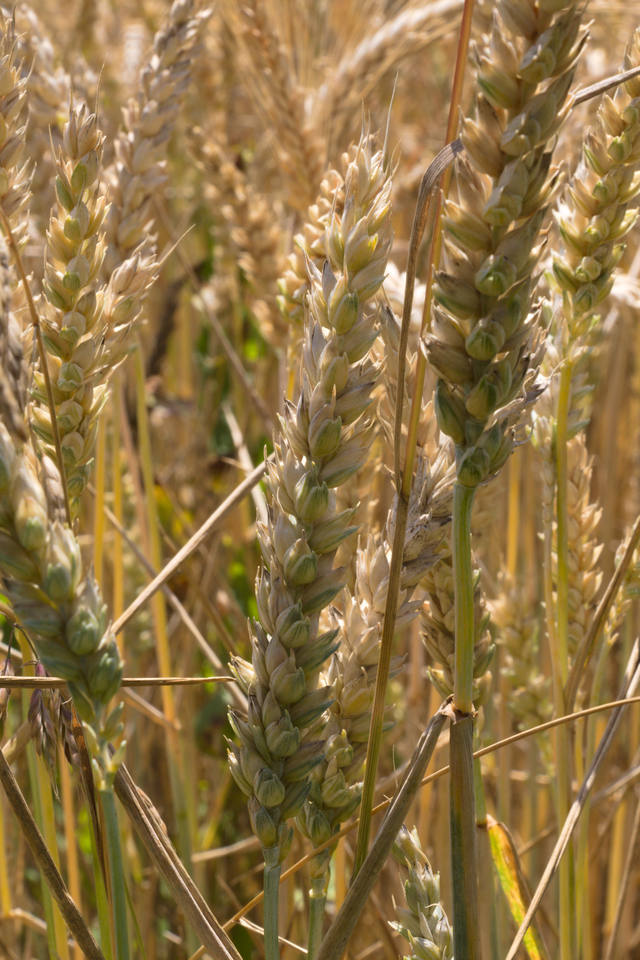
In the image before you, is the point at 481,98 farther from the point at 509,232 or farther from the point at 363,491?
the point at 363,491

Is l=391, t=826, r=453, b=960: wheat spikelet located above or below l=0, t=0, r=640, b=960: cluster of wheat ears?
below

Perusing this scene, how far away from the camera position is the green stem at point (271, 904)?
1.10ft

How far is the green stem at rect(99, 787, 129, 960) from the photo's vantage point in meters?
0.28

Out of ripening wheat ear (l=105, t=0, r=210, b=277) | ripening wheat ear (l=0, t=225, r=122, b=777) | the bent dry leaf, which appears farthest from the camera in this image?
ripening wheat ear (l=105, t=0, r=210, b=277)

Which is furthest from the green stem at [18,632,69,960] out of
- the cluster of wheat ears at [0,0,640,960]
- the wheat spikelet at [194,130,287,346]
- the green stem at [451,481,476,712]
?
the wheat spikelet at [194,130,287,346]

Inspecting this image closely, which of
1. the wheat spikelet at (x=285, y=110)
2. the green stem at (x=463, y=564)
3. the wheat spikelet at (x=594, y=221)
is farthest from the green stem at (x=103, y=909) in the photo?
the wheat spikelet at (x=285, y=110)

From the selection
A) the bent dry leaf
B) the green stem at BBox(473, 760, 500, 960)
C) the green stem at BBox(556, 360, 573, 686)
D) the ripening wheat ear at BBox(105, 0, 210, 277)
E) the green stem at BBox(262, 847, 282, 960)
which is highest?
the ripening wheat ear at BBox(105, 0, 210, 277)

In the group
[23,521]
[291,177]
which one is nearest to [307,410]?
[23,521]

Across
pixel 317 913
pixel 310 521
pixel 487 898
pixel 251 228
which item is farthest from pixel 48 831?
pixel 251 228

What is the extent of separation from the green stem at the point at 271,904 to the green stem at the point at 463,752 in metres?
0.08

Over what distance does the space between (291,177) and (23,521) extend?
2.49ft

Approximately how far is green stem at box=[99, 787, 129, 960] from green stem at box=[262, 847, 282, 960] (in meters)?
0.06

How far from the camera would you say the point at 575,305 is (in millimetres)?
437

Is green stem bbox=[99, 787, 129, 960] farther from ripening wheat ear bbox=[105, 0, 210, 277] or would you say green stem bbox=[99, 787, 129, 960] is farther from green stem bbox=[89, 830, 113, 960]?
ripening wheat ear bbox=[105, 0, 210, 277]
